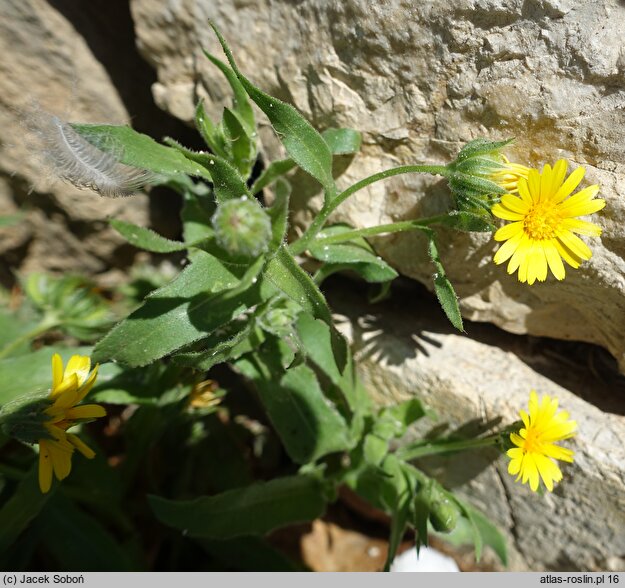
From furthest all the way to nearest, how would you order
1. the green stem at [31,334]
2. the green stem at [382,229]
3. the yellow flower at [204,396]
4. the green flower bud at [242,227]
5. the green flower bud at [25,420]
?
the yellow flower at [204,396] < the green stem at [31,334] < the green stem at [382,229] < the green flower bud at [25,420] < the green flower bud at [242,227]

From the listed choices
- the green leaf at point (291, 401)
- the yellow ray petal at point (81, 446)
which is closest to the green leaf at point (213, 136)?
the green leaf at point (291, 401)

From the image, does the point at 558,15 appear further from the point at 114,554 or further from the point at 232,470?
the point at 114,554

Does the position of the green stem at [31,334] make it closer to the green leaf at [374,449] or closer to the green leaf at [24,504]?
the green leaf at [24,504]

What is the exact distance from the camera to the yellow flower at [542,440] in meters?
1.87

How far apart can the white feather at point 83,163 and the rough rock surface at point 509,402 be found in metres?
1.12

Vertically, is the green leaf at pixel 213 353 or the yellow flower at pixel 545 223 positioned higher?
the yellow flower at pixel 545 223

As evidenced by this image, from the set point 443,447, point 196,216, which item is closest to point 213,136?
point 196,216

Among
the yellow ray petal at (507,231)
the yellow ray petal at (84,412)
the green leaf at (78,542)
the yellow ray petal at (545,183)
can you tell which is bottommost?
the green leaf at (78,542)

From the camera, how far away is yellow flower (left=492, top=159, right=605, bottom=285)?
62.2 inches

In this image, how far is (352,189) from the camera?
5.60 ft

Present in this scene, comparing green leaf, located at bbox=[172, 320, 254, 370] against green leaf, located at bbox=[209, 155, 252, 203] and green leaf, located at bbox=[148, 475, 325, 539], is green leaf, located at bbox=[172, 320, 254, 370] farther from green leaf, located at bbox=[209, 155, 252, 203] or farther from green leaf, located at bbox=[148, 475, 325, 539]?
green leaf, located at bbox=[148, 475, 325, 539]

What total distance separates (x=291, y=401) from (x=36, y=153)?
1186 mm
